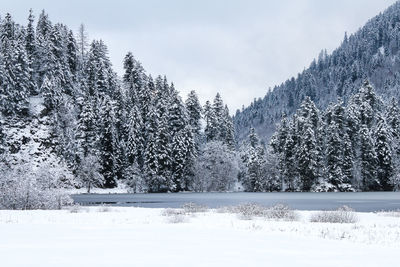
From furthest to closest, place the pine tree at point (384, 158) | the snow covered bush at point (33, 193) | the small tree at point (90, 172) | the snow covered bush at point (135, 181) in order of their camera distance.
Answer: the pine tree at point (384, 158) < the snow covered bush at point (135, 181) < the small tree at point (90, 172) < the snow covered bush at point (33, 193)

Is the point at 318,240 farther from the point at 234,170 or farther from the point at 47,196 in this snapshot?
the point at 234,170

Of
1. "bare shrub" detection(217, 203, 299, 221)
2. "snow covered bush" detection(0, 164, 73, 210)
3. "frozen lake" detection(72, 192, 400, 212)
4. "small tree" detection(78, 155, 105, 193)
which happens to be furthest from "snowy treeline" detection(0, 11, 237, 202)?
"bare shrub" detection(217, 203, 299, 221)

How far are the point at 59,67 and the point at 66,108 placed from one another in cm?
886

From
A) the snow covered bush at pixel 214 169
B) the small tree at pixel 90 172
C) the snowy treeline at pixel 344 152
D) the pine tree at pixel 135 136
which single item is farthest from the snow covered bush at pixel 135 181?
the snowy treeline at pixel 344 152

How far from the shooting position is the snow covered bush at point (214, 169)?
78.1 m

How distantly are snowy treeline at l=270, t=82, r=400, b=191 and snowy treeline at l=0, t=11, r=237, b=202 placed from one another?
1379 cm

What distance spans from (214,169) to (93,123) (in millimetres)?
24916

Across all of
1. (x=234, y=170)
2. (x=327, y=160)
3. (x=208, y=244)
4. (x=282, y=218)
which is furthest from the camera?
(x=234, y=170)

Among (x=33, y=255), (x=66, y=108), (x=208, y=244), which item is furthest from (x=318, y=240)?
(x=66, y=108)

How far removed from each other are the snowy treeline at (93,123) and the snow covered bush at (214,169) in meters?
0.20

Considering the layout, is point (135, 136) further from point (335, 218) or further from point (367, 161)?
point (335, 218)

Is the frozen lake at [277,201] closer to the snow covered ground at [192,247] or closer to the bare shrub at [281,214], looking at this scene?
the bare shrub at [281,214]

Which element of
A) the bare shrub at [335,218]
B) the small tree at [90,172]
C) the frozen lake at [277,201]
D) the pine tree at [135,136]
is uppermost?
the pine tree at [135,136]

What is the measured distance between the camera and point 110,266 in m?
8.19
